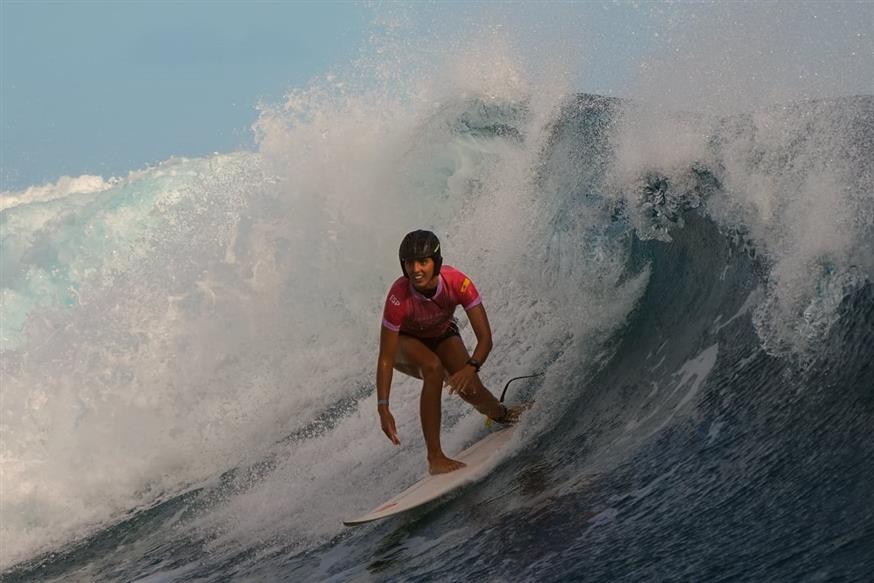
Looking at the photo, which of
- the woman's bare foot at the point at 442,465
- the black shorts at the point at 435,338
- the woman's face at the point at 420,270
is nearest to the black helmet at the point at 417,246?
the woman's face at the point at 420,270

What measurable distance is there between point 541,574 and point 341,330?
25.6 ft

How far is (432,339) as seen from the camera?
20.4ft

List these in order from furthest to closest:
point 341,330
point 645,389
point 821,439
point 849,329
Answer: point 341,330, point 645,389, point 849,329, point 821,439

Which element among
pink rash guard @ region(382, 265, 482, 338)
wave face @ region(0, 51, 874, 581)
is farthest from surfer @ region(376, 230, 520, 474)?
wave face @ region(0, 51, 874, 581)

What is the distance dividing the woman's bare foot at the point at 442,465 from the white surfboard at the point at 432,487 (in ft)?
0.09

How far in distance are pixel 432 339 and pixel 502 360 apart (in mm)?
2565

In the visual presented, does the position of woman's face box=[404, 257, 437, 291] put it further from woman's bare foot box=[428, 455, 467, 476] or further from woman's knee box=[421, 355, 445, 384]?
woman's bare foot box=[428, 455, 467, 476]

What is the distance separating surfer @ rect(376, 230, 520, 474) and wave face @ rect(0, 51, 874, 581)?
1.70 feet

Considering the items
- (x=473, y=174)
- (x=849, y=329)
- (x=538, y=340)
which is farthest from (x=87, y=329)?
(x=849, y=329)

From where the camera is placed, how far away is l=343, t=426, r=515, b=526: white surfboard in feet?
19.7

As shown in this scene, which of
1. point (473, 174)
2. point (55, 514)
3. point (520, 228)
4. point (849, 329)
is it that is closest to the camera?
point (849, 329)

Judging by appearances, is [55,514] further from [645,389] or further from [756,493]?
[756,493]

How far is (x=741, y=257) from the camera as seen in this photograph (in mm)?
7426

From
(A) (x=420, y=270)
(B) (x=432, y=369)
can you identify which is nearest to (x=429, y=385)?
(B) (x=432, y=369)
